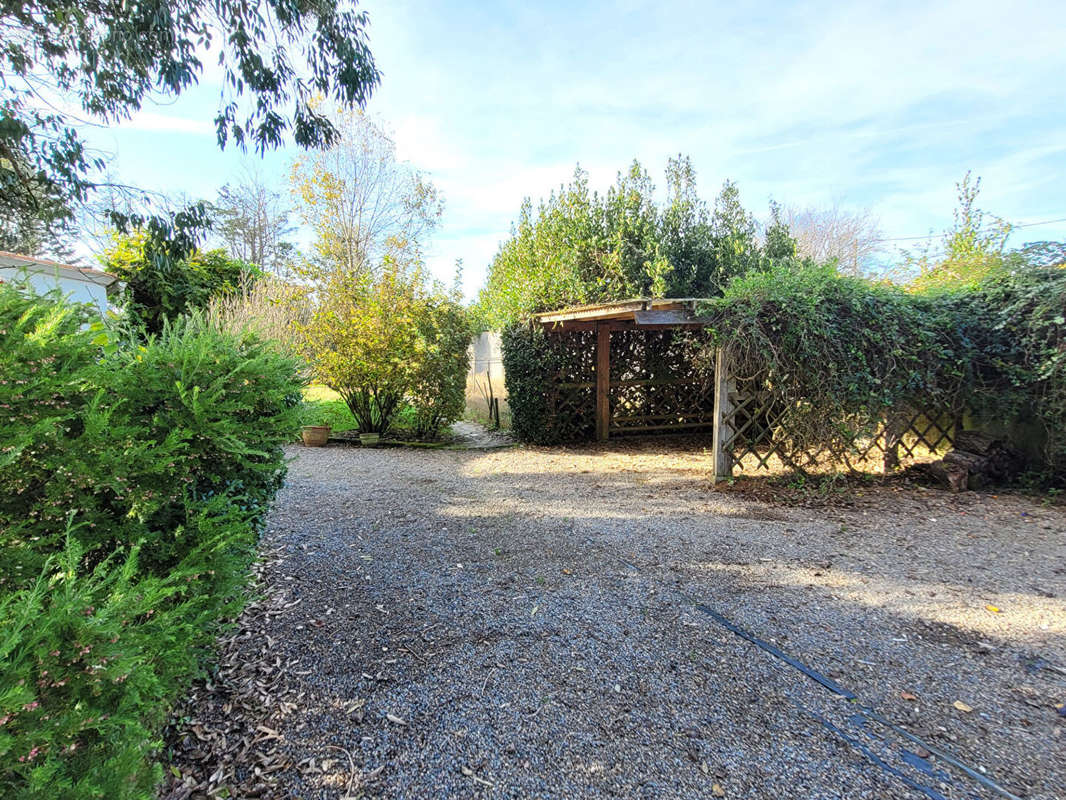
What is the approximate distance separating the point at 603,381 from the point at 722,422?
2987 millimetres

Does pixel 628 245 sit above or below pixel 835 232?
below

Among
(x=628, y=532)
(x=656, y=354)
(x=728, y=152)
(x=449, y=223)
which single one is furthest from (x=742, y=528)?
(x=449, y=223)

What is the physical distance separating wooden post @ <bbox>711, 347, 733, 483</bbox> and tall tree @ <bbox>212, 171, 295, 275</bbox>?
17.9m

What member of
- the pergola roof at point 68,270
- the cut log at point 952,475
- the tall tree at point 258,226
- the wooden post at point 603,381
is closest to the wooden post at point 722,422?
the cut log at point 952,475

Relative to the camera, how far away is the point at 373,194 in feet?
49.3

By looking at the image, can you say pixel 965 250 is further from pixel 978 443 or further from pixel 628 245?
pixel 628 245

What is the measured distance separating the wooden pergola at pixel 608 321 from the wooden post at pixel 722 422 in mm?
620

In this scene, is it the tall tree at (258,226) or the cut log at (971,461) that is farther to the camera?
the tall tree at (258,226)

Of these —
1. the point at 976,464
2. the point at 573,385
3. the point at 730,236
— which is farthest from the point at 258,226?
the point at 976,464

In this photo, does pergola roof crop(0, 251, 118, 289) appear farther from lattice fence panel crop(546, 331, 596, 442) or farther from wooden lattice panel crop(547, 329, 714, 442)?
wooden lattice panel crop(547, 329, 714, 442)

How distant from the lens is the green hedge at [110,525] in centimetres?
90

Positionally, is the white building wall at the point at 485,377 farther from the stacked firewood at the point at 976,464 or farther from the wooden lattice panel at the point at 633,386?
the stacked firewood at the point at 976,464

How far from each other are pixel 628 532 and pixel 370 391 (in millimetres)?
5558

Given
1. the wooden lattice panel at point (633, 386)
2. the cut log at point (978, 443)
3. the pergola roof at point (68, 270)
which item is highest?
the pergola roof at point (68, 270)
